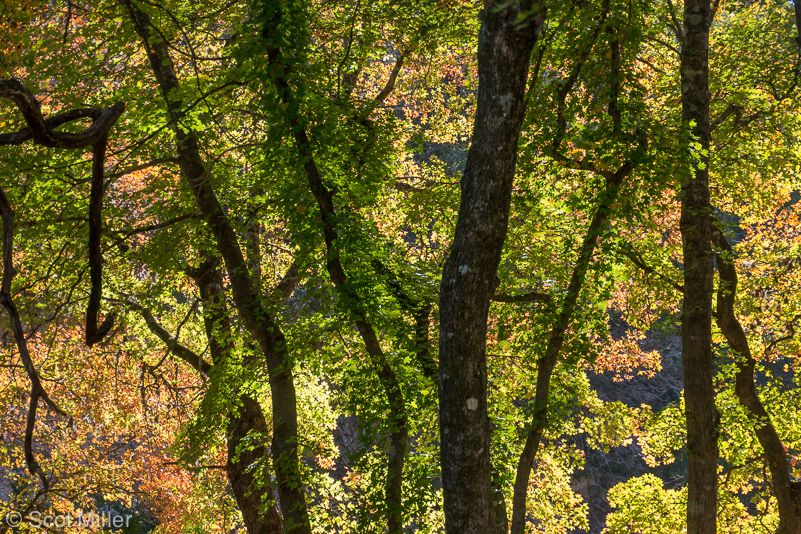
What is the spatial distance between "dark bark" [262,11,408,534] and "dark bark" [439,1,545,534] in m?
2.11

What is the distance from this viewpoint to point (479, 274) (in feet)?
11.8

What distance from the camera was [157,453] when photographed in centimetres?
1498

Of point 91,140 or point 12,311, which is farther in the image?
point 91,140

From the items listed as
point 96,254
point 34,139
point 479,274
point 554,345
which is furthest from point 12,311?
point 554,345

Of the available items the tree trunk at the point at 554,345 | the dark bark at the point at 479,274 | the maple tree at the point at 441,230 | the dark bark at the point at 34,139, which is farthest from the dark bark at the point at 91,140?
the tree trunk at the point at 554,345

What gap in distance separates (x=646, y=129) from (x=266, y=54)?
3.62 meters

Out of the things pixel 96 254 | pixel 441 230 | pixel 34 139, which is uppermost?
pixel 441 230

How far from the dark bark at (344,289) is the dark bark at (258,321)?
42.7 inches

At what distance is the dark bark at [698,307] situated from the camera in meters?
6.53

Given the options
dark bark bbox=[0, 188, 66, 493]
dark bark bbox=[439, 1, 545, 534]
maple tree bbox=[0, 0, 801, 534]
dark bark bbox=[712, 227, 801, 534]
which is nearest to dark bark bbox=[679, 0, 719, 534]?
maple tree bbox=[0, 0, 801, 534]

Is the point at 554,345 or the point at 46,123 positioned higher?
the point at 554,345

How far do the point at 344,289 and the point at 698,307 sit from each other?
4.04 metres

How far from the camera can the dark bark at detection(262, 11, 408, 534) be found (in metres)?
5.46

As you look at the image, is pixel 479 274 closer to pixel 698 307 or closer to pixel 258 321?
pixel 258 321
